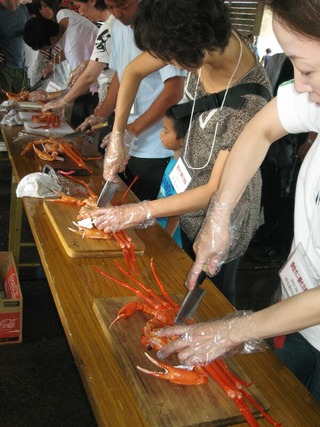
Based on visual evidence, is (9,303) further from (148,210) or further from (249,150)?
(249,150)

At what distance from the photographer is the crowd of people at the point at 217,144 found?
3.37ft

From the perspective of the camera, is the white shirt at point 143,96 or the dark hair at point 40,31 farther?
the dark hair at point 40,31

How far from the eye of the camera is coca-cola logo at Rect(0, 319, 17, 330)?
94.4 inches

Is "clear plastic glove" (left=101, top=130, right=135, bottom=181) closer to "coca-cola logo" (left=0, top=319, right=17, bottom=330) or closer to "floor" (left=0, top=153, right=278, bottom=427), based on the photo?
"coca-cola logo" (left=0, top=319, right=17, bottom=330)

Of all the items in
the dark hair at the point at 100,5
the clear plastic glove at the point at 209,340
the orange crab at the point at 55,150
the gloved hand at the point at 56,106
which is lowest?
the gloved hand at the point at 56,106

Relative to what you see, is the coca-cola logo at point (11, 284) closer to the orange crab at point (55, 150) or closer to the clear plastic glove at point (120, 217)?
the orange crab at point (55, 150)

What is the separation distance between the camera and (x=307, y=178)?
3.99ft

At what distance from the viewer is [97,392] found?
1.05 metres

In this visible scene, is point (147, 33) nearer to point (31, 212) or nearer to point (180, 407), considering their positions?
point (31, 212)

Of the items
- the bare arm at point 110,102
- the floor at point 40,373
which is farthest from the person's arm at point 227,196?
the bare arm at point 110,102

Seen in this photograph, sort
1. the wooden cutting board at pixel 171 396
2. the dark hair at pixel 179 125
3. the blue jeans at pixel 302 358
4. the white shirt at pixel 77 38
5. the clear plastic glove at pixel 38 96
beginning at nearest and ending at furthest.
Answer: the wooden cutting board at pixel 171 396
the blue jeans at pixel 302 358
the dark hair at pixel 179 125
the white shirt at pixel 77 38
the clear plastic glove at pixel 38 96

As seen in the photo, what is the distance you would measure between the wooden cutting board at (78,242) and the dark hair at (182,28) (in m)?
0.64

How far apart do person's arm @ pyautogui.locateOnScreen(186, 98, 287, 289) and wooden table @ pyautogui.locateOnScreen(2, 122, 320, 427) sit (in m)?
0.14

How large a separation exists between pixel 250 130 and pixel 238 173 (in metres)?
0.13
